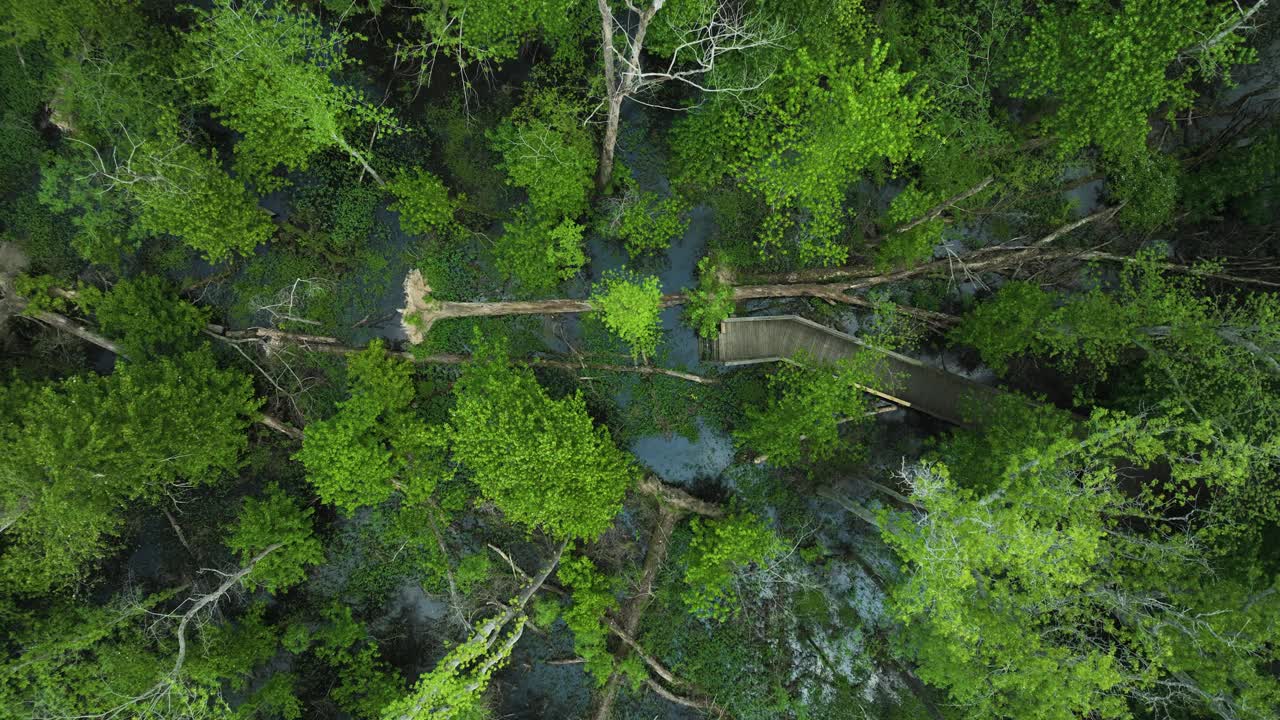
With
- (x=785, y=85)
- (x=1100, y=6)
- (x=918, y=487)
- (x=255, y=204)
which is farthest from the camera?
(x=255, y=204)

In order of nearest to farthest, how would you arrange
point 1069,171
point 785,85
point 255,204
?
point 785,85 < point 255,204 < point 1069,171

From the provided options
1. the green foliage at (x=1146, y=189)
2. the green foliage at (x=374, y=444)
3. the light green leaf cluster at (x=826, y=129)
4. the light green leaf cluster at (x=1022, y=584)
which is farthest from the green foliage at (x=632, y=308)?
the green foliage at (x=1146, y=189)

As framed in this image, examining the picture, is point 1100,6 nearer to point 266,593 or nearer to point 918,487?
point 918,487

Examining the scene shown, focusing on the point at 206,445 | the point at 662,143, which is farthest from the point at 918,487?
the point at 206,445

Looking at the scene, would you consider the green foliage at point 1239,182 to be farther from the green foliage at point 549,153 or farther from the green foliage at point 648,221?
the green foliage at point 549,153

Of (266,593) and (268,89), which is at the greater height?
(268,89)

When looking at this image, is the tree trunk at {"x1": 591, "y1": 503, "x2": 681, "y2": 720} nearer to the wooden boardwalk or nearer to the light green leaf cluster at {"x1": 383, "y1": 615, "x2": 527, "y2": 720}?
the light green leaf cluster at {"x1": 383, "y1": 615, "x2": 527, "y2": 720}

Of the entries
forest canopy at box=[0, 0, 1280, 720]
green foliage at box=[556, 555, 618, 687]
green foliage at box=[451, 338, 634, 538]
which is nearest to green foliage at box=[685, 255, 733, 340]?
forest canopy at box=[0, 0, 1280, 720]
